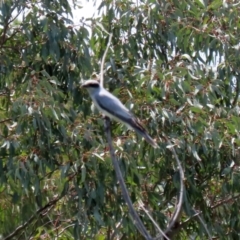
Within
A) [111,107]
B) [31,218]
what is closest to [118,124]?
[31,218]

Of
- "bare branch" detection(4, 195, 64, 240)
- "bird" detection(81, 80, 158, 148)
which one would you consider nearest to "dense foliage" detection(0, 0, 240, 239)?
"bare branch" detection(4, 195, 64, 240)

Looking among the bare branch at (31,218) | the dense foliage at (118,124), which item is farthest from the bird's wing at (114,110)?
the bare branch at (31,218)

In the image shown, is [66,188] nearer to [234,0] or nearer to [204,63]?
[204,63]

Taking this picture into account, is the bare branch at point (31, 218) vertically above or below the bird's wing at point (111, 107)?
below

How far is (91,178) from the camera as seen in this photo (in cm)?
551

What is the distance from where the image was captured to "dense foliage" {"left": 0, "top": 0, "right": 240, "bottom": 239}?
5.49 meters

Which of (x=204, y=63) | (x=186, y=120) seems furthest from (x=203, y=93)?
(x=204, y=63)

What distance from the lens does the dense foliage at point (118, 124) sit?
5.49 m

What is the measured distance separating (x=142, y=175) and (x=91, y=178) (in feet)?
2.48

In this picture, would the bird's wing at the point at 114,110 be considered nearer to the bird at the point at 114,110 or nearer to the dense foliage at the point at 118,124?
the bird at the point at 114,110

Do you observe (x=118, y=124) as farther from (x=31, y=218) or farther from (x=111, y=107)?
(x=111, y=107)

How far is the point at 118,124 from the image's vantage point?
19.9ft

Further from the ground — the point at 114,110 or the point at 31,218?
the point at 114,110

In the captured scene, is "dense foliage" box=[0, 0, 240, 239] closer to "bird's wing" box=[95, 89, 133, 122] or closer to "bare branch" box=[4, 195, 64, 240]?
"bare branch" box=[4, 195, 64, 240]
